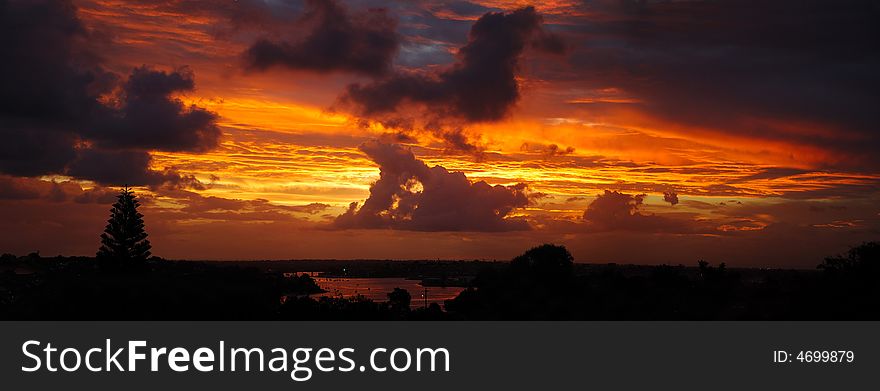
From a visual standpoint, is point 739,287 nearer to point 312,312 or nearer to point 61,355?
point 312,312

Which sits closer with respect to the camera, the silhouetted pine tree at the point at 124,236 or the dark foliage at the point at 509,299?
the dark foliage at the point at 509,299

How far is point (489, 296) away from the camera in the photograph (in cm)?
8906

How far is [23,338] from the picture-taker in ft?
128

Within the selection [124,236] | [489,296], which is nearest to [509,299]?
[489,296]

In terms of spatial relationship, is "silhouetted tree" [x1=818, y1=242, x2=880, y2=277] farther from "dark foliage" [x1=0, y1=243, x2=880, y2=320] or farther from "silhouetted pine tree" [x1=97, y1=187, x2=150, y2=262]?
"silhouetted pine tree" [x1=97, y1=187, x2=150, y2=262]

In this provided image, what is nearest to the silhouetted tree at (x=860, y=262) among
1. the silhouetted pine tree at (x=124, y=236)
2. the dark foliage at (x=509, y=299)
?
the dark foliage at (x=509, y=299)

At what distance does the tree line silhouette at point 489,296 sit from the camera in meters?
62.6

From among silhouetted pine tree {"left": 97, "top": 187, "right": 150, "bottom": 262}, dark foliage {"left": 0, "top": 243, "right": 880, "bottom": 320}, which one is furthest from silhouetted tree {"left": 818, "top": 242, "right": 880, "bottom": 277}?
silhouetted pine tree {"left": 97, "top": 187, "right": 150, "bottom": 262}

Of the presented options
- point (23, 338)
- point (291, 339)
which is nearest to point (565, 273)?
point (291, 339)

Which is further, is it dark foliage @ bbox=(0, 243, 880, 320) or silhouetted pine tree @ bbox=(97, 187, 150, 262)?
silhouetted pine tree @ bbox=(97, 187, 150, 262)

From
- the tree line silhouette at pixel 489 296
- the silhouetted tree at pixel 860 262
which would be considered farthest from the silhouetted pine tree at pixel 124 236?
the silhouetted tree at pixel 860 262

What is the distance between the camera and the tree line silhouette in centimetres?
6259

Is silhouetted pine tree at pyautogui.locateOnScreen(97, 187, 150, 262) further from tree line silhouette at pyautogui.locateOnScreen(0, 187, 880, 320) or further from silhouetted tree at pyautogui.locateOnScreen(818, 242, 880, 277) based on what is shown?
silhouetted tree at pyautogui.locateOnScreen(818, 242, 880, 277)

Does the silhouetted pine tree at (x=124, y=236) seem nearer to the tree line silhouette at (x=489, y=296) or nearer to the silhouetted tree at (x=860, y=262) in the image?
the tree line silhouette at (x=489, y=296)
